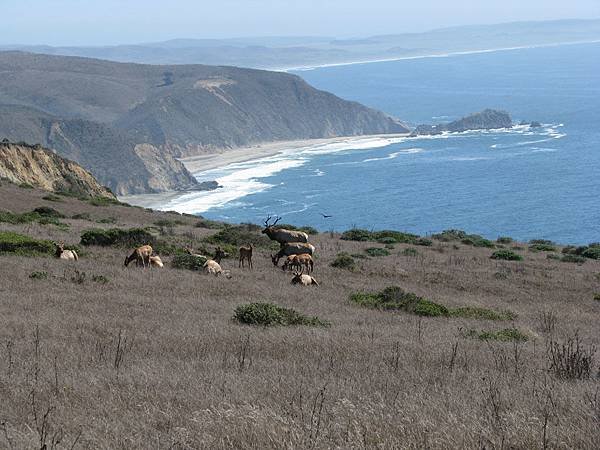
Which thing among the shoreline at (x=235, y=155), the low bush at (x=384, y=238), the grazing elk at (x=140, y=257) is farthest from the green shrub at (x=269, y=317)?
the shoreline at (x=235, y=155)

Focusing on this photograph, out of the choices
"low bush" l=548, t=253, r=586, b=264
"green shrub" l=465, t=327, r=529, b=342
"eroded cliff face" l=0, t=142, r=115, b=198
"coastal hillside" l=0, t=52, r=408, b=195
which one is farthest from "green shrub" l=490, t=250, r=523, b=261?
"coastal hillside" l=0, t=52, r=408, b=195

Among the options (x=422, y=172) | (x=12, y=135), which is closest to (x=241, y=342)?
(x=422, y=172)

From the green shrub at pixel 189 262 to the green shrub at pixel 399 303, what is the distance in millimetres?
4834

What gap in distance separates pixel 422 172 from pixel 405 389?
361ft

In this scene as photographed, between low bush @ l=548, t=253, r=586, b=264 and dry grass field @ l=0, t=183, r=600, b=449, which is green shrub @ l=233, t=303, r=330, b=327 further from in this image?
low bush @ l=548, t=253, r=586, b=264

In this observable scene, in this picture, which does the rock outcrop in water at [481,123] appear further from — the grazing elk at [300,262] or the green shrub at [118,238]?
the grazing elk at [300,262]

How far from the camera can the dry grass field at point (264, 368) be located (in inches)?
222

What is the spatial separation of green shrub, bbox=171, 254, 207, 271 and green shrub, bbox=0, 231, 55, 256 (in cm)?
356

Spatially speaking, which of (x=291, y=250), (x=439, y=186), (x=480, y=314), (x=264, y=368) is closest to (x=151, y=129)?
(x=439, y=186)

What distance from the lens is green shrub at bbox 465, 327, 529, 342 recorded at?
43.3 feet

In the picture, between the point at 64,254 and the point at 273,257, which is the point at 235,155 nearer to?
the point at 273,257

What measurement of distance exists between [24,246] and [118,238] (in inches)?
158

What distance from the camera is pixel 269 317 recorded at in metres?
13.1

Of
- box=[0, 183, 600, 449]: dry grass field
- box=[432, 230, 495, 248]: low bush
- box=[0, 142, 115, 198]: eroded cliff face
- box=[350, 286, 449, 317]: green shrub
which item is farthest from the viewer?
box=[0, 142, 115, 198]: eroded cliff face
